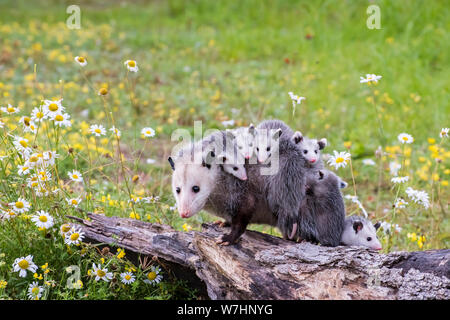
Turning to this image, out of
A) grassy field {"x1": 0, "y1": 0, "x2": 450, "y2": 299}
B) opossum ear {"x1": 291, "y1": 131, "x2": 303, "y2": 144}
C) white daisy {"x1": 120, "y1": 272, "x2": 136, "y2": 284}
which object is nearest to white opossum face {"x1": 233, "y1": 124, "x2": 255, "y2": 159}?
opossum ear {"x1": 291, "y1": 131, "x2": 303, "y2": 144}

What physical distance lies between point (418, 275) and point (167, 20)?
8605mm

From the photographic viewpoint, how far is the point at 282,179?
9.97ft

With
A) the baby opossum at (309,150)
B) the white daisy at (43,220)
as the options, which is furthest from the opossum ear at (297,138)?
the white daisy at (43,220)

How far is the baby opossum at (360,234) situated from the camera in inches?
125

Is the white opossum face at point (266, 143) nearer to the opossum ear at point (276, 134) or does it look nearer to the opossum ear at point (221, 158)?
the opossum ear at point (276, 134)

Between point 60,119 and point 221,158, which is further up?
point 60,119

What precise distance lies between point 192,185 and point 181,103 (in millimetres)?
3851

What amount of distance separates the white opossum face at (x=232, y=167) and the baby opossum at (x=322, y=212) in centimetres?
45

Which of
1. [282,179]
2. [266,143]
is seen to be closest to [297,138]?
[266,143]


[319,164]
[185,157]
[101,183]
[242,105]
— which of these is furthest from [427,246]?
[242,105]

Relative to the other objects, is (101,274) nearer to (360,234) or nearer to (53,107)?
(53,107)

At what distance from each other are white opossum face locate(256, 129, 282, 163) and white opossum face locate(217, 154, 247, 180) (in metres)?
0.14
